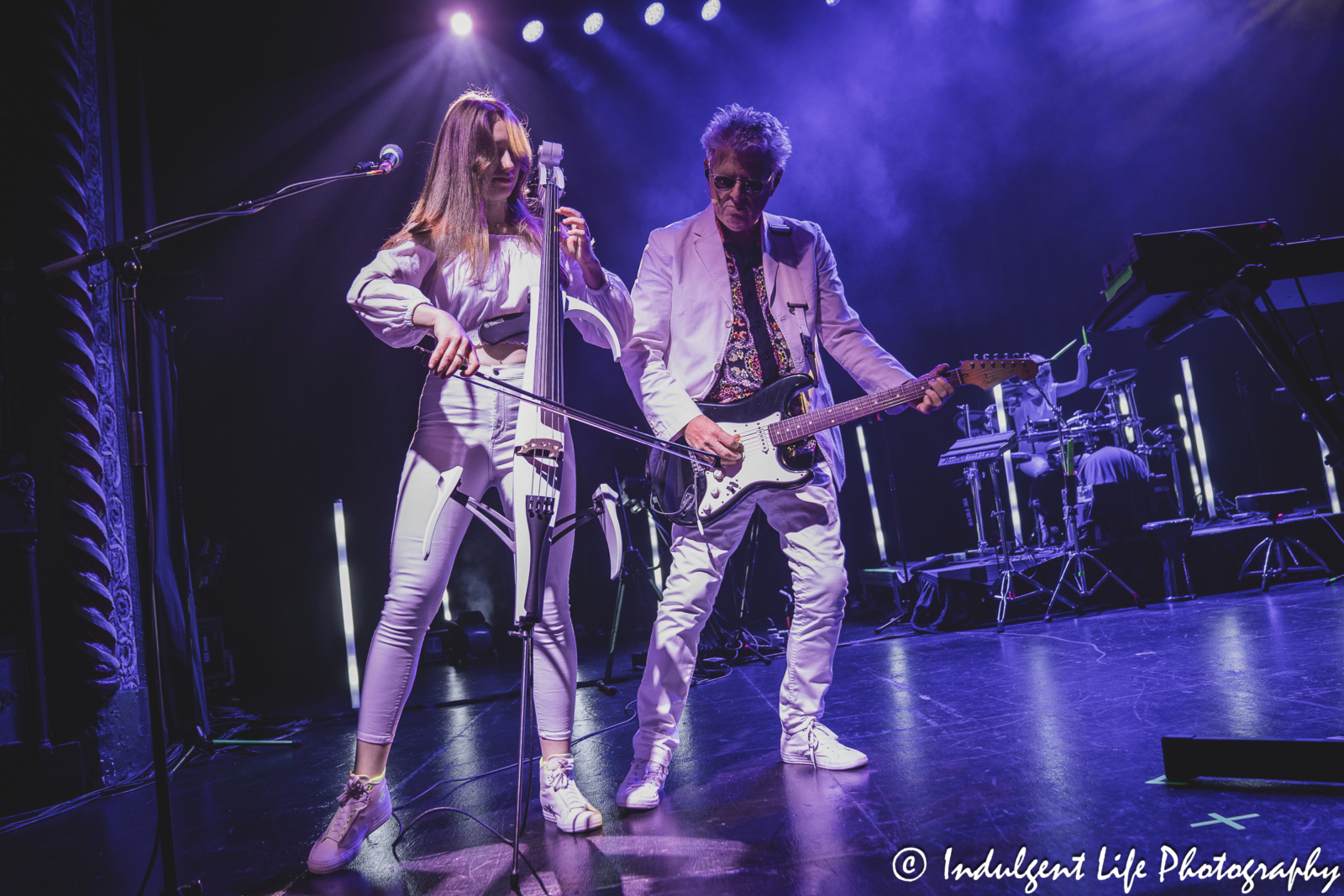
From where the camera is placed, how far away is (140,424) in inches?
65.3

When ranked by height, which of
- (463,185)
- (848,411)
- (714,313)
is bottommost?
(848,411)

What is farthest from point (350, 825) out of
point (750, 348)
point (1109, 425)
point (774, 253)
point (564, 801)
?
point (1109, 425)

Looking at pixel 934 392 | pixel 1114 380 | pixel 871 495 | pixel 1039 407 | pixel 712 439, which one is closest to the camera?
pixel 712 439

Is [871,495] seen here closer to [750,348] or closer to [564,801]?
[750,348]

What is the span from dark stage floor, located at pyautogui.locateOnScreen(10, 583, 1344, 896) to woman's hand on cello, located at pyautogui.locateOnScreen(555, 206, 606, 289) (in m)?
1.41

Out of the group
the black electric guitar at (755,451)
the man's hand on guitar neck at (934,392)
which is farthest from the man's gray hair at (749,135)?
the man's hand on guitar neck at (934,392)

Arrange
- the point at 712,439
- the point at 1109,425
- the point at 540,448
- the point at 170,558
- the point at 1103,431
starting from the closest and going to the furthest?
1. the point at 540,448
2. the point at 712,439
3. the point at 170,558
4. the point at 1109,425
5. the point at 1103,431

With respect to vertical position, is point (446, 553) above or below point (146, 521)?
below

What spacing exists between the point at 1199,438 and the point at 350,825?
9185 mm

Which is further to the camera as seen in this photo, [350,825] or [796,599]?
[796,599]

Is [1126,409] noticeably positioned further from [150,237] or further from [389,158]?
[150,237]

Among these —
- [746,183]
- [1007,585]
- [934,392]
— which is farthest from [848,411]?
[1007,585]

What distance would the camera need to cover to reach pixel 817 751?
2.21 metres

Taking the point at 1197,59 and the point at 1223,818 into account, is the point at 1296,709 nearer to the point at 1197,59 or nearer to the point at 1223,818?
the point at 1223,818
